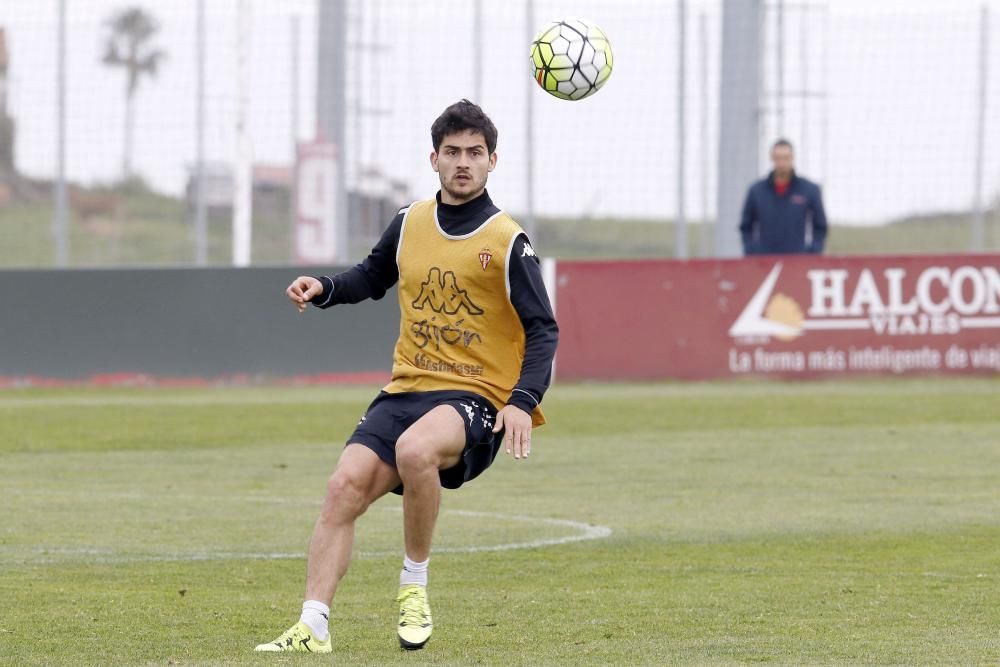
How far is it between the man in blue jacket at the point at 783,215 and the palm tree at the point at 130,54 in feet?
30.1

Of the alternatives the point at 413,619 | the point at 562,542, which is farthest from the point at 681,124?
the point at 413,619

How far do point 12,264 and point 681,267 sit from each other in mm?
9667

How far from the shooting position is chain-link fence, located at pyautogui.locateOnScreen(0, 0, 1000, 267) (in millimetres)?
25125

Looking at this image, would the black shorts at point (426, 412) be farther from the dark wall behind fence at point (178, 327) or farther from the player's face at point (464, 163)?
the dark wall behind fence at point (178, 327)

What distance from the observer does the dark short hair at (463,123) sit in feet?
22.8

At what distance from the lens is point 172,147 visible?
26594mm

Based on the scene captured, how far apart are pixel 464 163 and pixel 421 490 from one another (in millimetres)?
1174

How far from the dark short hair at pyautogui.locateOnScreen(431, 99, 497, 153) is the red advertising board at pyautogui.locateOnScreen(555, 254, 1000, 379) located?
14598 millimetres

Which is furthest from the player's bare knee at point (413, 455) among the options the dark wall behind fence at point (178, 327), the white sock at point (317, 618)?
the dark wall behind fence at point (178, 327)

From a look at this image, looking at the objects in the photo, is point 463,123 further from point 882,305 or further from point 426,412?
point 882,305

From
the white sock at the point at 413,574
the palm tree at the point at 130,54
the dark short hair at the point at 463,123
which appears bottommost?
the white sock at the point at 413,574

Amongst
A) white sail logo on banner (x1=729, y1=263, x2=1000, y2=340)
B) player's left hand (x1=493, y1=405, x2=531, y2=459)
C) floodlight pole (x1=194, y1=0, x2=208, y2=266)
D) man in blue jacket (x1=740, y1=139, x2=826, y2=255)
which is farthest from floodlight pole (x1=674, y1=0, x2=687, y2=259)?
player's left hand (x1=493, y1=405, x2=531, y2=459)

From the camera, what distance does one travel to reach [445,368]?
707 cm

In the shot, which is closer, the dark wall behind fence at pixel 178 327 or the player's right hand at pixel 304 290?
the player's right hand at pixel 304 290
